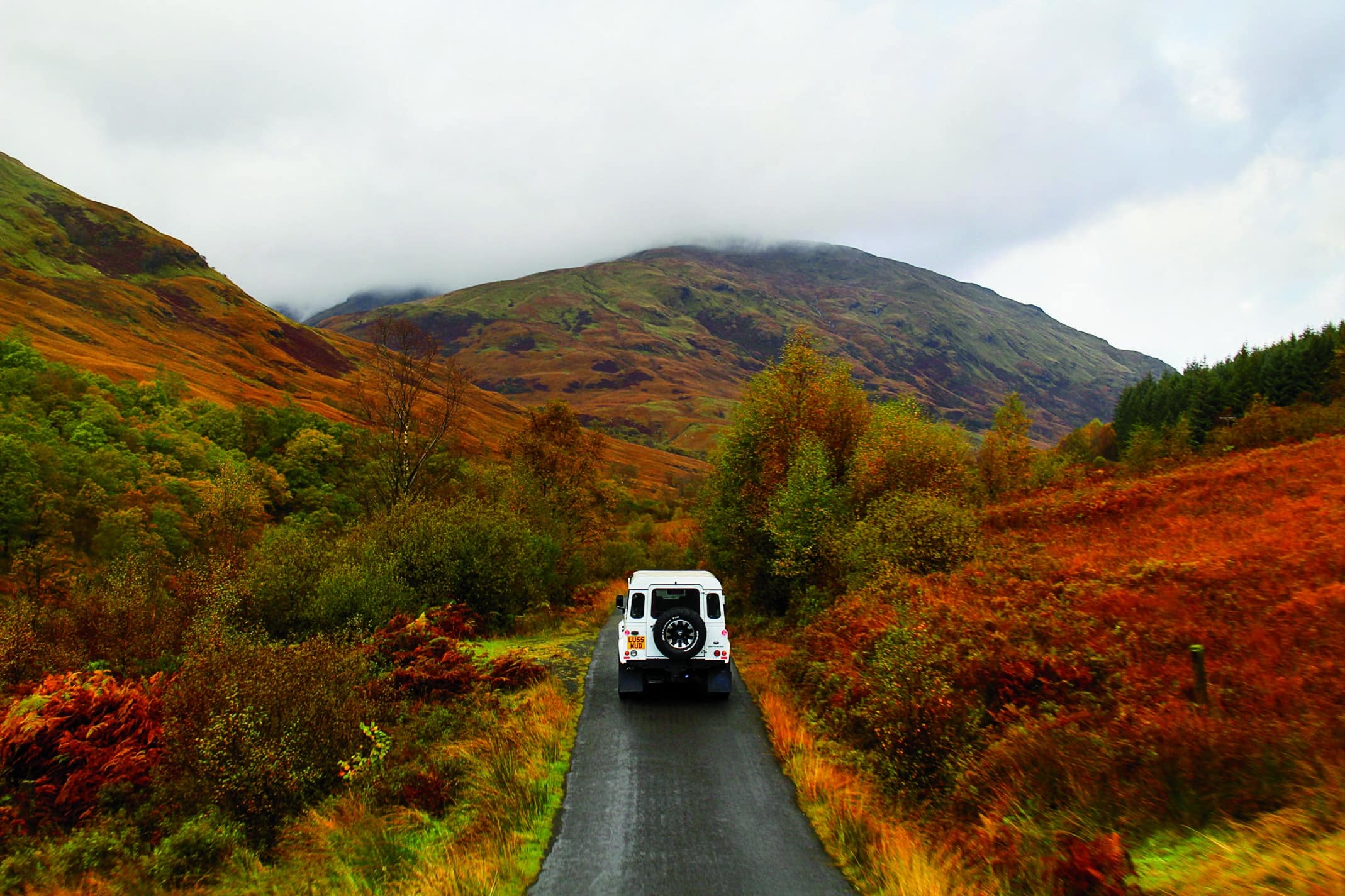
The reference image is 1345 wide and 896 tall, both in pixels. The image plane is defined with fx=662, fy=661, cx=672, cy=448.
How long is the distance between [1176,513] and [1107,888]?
20.5m

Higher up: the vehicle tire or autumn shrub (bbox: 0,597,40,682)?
the vehicle tire

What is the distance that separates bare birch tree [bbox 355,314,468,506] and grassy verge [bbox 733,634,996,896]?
2555 cm

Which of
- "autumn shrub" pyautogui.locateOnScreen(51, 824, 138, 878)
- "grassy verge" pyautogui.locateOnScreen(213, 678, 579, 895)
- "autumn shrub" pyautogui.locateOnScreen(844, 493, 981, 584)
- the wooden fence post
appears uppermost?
"autumn shrub" pyautogui.locateOnScreen(844, 493, 981, 584)

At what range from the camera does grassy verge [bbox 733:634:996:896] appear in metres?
7.99

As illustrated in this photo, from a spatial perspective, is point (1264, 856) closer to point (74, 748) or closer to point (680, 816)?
point (680, 816)

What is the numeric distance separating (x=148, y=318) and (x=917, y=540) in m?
173

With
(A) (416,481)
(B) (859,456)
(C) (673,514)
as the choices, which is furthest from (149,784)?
(C) (673,514)

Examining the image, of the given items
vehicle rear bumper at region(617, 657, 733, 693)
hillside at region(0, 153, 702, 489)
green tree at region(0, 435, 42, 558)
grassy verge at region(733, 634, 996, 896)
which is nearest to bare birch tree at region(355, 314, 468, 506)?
vehicle rear bumper at region(617, 657, 733, 693)

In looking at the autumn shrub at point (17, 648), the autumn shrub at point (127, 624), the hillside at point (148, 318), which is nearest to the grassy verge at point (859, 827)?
the autumn shrub at point (127, 624)

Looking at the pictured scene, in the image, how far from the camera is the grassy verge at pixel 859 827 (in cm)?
799

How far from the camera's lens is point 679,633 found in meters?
16.6

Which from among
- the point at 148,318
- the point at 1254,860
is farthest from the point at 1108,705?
the point at 148,318

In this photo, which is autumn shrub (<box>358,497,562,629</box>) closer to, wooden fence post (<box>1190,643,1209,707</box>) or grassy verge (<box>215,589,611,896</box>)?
grassy verge (<box>215,589,611,896</box>)

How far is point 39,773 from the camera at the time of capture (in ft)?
39.1
